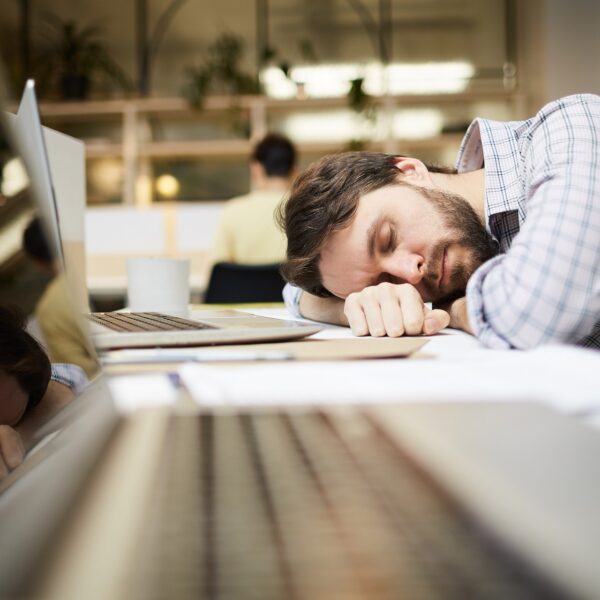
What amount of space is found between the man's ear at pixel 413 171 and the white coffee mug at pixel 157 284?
0.41 meters

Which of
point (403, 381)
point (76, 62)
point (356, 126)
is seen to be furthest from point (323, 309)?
point (76, 62)

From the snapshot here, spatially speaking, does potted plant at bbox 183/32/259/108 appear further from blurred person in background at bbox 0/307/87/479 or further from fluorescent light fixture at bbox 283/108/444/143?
blurred person in background at bbox 0/307/87/479

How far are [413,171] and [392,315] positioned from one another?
458 millimetres

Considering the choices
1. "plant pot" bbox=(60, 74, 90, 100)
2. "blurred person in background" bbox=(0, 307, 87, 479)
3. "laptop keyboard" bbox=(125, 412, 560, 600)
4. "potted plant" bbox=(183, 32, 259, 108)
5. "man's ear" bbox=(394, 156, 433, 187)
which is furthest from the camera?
"plant pot" bbox=(60, 74, 90, 100)

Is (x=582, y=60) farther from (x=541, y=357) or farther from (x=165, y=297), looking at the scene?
(x=541, y=357)

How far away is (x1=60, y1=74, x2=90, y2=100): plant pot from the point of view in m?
4.95

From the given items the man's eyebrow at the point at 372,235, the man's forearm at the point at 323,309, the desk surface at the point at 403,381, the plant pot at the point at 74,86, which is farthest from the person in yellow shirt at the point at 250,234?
the plant pot at the point at 74,86

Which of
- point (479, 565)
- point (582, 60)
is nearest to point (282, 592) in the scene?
point (479, 565)

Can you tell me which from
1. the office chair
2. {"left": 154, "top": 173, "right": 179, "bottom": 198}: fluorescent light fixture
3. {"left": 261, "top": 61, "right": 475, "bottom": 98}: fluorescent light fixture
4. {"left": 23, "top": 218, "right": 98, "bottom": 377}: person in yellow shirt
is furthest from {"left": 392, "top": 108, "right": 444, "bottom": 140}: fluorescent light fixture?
{"left": 23, "top": 218, "right": 98, "bottom": 377}: person in yellow shirt

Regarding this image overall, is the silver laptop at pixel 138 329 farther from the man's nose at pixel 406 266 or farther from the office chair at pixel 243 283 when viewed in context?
the office chair at pixel 243 283

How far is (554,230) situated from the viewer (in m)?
0.59

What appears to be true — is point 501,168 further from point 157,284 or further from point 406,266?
point 157,284

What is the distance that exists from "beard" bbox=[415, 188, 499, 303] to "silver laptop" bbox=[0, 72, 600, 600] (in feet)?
2.22

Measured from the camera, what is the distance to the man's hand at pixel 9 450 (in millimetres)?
221
